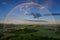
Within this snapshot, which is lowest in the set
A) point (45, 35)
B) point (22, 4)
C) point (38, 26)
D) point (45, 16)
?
point (45, 35)

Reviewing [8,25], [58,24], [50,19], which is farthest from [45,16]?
[8,25]

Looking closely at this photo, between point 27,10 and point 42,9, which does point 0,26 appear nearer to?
point 27,10

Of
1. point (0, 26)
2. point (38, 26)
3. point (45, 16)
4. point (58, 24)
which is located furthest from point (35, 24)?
point (0, 26)

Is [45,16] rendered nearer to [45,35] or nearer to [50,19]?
[50,19]

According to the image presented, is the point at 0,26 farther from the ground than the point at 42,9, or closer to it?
closer to it

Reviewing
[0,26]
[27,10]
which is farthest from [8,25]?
[27,10]

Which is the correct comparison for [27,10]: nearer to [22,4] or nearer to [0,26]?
[22,4]

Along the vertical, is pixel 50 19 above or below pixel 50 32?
above
